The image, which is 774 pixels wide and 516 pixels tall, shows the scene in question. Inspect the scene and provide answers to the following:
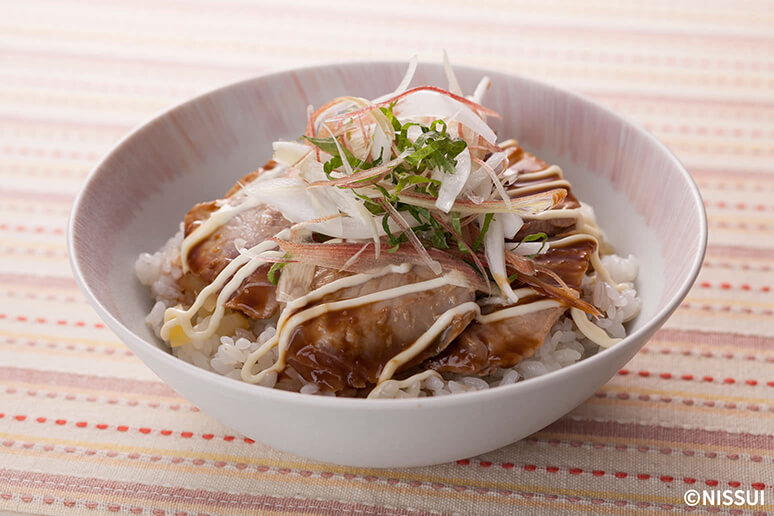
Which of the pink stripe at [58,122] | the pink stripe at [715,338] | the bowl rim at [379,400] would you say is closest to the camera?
the bowl rim at [379,400]

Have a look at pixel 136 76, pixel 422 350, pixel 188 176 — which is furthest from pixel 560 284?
pixel 136 76

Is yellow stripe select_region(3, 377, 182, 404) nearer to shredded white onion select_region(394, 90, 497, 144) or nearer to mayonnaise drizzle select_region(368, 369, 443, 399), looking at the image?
mayonnaise drizzle select_region(368, 369, 443, 399)

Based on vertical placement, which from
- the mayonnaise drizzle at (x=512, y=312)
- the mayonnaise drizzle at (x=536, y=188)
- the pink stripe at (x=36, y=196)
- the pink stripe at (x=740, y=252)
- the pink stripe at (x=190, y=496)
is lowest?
the pink stripe at (x=190, y=496)

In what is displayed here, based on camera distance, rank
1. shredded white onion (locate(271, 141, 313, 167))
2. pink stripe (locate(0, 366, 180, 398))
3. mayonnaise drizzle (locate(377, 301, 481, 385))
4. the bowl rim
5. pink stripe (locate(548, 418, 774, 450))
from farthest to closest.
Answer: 1. pink stripe (locate(0, 366, 180, 398))
2. shredded white onion (locate(271, 141, 313, 167))
3. pink stripe (locate(548, 418, 774, 450))
4. mayonnaise drizzle (locate(377, 301, 481, 385))
5. the bowl rim

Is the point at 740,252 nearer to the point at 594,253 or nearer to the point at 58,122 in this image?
the point at 594,253

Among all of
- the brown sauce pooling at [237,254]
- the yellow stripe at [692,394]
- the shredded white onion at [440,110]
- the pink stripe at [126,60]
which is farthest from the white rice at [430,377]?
the pink stripe at [126,60]

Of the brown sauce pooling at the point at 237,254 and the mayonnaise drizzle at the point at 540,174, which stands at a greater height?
the mayonnaise drizzle at the point at 540,174

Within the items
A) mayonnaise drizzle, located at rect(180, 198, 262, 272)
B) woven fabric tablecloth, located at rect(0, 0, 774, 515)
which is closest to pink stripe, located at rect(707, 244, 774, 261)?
woven fabric tablecloth, located at rect(0, 0, 774, 515)

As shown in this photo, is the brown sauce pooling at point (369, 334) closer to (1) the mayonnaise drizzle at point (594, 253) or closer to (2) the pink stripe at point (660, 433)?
(1) the mayonnaise drizzle at point (594, 253)
